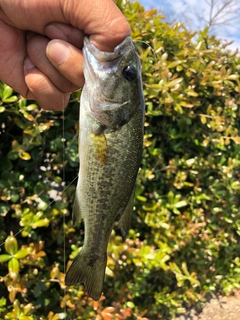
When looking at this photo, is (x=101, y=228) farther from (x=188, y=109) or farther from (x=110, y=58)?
(x=188, y=109)

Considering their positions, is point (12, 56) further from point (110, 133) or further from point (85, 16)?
point (110, 133)

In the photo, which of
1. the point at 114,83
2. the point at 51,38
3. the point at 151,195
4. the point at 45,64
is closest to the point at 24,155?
the point at 45,64

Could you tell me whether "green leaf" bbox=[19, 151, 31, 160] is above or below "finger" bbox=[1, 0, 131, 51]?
below

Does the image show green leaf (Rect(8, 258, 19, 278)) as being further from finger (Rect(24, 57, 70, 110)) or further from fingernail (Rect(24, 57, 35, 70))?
fingernail (Rect(24, 57, 35, 70))

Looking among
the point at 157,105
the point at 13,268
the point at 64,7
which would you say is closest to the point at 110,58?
the point at 64,7

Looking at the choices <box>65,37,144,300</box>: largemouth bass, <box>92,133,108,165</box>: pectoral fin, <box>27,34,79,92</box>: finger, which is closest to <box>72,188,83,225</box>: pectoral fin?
<box>65,37,144,300</box>: largemouth bass
